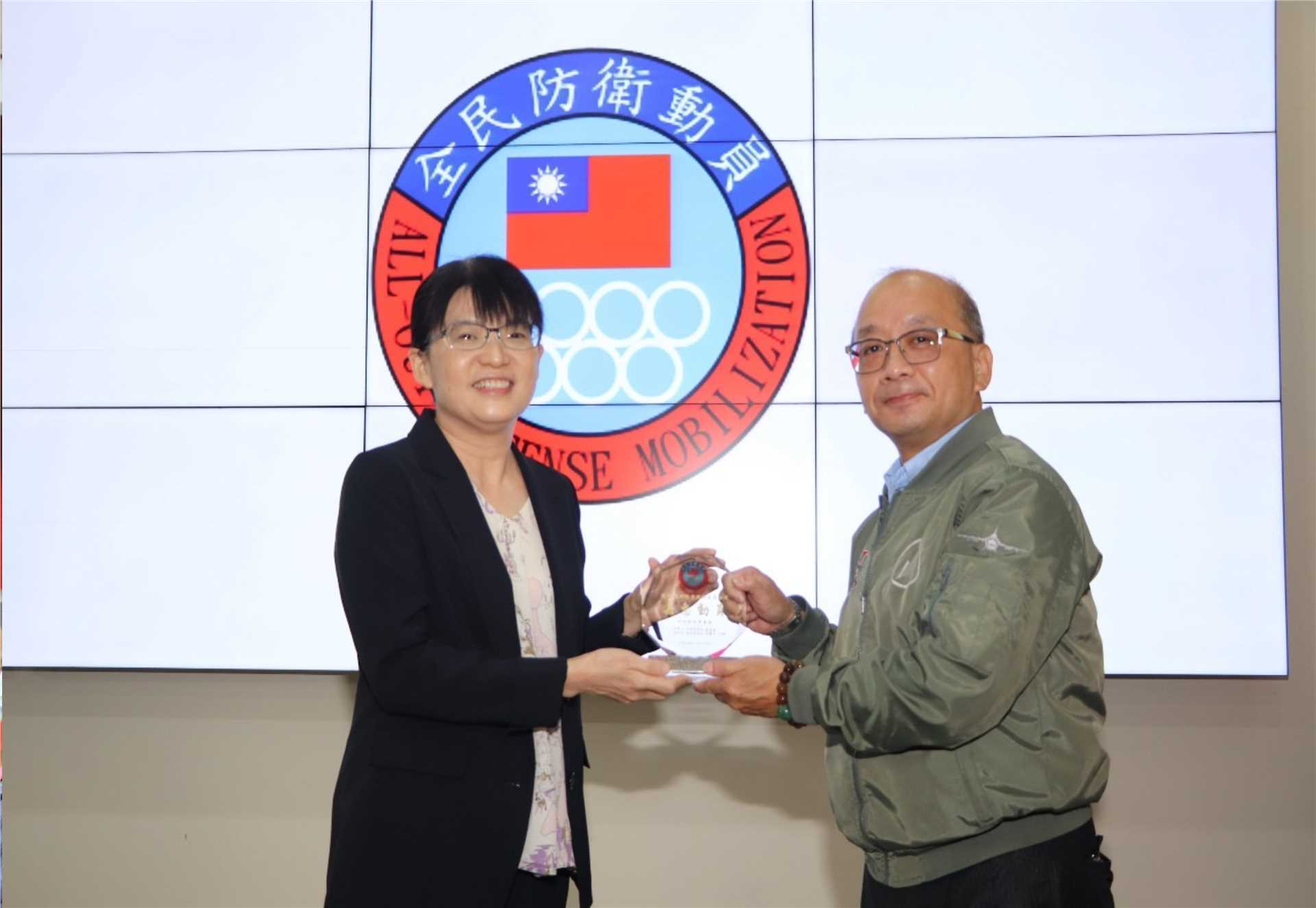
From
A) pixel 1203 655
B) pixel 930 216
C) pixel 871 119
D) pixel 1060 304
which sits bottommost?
pixel 1203 655

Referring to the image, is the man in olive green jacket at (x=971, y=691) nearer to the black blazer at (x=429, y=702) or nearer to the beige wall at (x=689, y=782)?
the black blazer at (x=429, y=702)

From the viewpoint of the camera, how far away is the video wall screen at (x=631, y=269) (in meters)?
2.74

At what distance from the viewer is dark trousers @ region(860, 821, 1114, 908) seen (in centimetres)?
160

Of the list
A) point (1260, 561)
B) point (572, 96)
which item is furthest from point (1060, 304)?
point (572, 96)

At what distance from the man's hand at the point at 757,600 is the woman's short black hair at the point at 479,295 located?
0.62m

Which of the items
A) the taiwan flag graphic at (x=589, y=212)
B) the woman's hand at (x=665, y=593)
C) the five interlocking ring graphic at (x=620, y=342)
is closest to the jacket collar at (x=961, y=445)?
the woman's hand at (x=665, y=593)

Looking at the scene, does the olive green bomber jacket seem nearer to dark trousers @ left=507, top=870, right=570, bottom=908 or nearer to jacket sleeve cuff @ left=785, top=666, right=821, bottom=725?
jacket sleeve cuff @ left=785, top=666, right=821, bottom=725

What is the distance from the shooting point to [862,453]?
9.18 feet

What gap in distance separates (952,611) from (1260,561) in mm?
1562

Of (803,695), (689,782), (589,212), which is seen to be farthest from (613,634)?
(589,212)

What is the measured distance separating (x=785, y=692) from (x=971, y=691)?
38 cm

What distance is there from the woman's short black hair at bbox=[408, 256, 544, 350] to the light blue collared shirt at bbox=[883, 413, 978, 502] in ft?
2.13

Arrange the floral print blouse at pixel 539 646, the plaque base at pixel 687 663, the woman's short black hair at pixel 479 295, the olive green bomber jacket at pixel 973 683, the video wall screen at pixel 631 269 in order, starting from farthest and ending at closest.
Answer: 1. the video wall screen at pixel 631 269
2. the plaque base at pixel 687 663
3. the woman's short black hair at pixel 479 295
4. the floral print blouse at pixel 539 646
5. the olive green bomber jacket at pixel 973 683

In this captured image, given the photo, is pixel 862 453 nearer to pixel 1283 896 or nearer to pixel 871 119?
pixel 871 119
